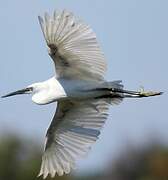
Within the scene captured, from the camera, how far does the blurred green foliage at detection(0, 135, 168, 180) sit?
35062 mm

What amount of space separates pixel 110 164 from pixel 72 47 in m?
38.2

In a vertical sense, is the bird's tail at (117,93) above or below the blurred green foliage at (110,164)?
above

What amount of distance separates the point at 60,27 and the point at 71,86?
0.66 m

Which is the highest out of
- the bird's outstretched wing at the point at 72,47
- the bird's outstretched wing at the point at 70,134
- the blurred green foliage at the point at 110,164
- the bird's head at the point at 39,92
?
the bird's outstretched wing at the point at 72,47

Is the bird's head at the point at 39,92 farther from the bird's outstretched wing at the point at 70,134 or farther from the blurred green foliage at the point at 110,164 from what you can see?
the blurred green foliage at the point at 110,164

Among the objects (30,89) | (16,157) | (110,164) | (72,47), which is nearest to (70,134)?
(30,89)

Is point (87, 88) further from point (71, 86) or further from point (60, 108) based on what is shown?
point (60, 108)

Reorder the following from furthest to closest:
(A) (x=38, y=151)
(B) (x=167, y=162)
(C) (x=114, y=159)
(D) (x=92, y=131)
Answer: (C) (x=114, y=159)
(B) (x=167, y=162)
(A) (x=38, y=151)
(D) (x=92, y=131)

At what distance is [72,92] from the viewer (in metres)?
11.7

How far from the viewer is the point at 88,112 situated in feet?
41.3

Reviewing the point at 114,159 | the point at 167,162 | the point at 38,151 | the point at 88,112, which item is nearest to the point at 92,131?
the point at 88,112

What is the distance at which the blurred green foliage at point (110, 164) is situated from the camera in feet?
115

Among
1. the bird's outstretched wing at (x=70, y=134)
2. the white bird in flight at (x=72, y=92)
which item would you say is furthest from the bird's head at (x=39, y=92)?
the bird's outstretched wing at (x=70, y=134)

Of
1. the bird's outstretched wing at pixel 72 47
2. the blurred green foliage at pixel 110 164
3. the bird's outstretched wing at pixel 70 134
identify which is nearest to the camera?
the bird's outstretched wing at pixel 72 47
